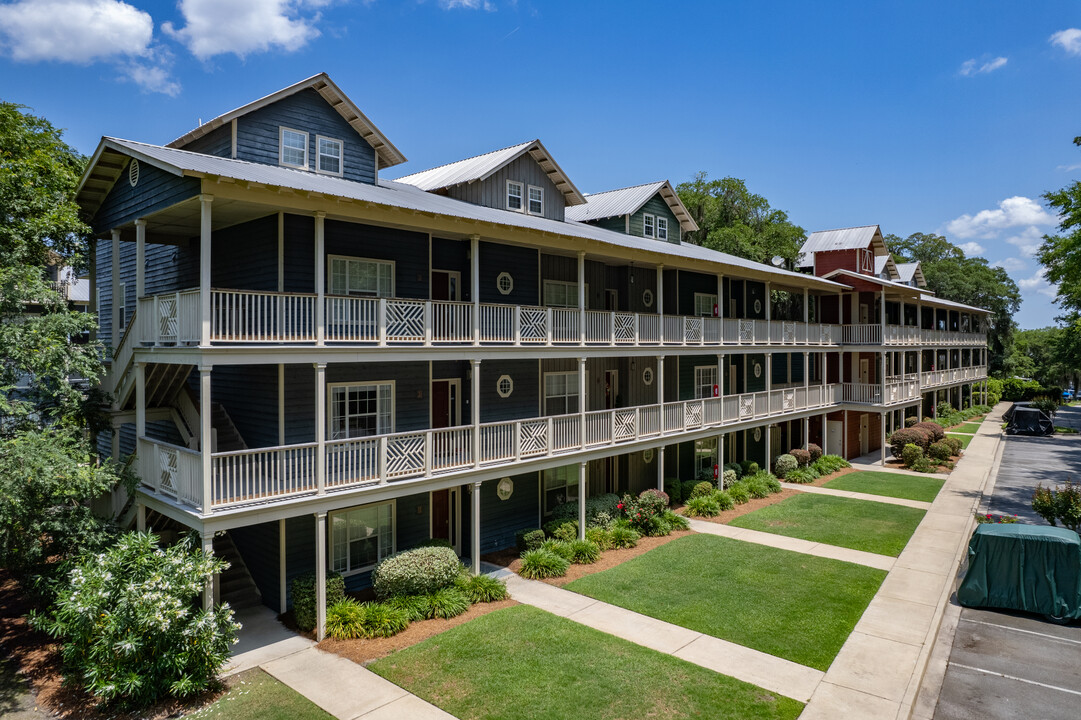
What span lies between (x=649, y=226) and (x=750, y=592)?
688 inches

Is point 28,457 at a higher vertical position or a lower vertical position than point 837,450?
higher

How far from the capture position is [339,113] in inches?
714

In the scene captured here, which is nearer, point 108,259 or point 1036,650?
point 1036,650

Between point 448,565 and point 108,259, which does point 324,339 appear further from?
point 108,259

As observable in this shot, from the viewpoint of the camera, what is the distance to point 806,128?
104 ft

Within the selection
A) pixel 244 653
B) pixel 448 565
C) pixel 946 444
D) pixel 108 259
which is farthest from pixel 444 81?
pixel 946 444

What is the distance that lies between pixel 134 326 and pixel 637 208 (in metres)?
19.3

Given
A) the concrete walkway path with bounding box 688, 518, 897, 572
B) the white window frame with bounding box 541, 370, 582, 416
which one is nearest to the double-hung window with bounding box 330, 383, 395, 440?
the white window frame with bounding box 541, 370, 582, 416

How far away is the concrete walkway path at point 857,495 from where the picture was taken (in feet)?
77.4

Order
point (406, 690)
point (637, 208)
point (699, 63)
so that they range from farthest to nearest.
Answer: point (637, 208), point (699, 63), point (406, 690)

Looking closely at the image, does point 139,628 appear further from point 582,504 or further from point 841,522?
point 841,522

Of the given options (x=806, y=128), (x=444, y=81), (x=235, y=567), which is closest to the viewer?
(x=235, y=567)

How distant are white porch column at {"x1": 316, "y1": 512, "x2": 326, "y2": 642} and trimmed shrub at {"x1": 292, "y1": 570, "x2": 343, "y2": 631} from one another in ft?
1.29

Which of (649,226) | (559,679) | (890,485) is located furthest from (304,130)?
(890,485)
